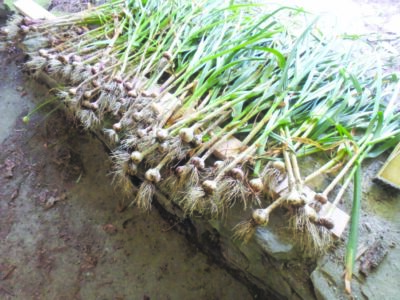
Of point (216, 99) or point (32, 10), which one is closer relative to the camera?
point (216, 99)

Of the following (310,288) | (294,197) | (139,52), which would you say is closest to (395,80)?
(294,197)

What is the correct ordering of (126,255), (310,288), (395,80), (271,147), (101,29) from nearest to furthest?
(310,288) → (271,147) → (395,80) → (126,255) → (101,29)

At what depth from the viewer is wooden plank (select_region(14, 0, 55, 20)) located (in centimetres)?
237

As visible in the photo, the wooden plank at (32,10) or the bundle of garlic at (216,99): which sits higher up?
the bundle of garlic at (216,99)

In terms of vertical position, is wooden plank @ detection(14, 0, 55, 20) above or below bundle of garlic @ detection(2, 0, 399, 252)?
below

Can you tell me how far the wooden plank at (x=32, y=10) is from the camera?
237 cm

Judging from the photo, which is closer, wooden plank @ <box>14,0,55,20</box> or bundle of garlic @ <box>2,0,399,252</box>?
bundle of garlic @ <box>2,0,399,252</box>

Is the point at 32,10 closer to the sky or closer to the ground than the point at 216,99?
closer to the ground

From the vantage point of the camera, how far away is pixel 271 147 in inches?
58.2

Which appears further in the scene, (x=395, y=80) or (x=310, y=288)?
(x=395, y=80)

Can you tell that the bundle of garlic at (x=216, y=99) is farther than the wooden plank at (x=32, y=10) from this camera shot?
No

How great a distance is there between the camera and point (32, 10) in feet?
7.90

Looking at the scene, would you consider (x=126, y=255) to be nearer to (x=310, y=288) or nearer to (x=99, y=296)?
(x=99, y=296)

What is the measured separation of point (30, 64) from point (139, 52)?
0.58 metres
